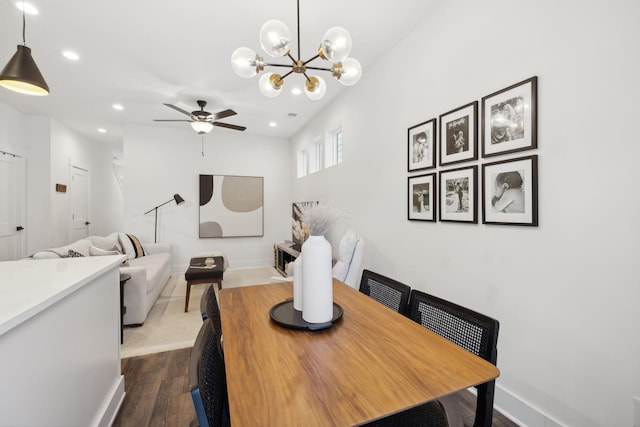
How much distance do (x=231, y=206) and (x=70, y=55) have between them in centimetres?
342

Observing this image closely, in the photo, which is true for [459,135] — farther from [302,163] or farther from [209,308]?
[302,163]

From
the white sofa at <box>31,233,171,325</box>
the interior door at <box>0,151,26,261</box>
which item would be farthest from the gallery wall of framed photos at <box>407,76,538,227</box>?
the interior door at <box>0,151,26,261</box>

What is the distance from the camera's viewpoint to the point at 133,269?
293 cm

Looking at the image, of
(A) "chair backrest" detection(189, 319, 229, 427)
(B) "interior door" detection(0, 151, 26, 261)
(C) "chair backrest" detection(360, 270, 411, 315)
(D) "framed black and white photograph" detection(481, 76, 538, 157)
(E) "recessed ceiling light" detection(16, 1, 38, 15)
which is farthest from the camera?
(B) "interior door" detection(0, 151, 26, 261)

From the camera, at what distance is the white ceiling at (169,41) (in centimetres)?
222

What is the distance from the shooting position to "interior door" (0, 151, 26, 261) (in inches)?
165

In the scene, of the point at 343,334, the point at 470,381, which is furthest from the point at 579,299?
the point at 343,334

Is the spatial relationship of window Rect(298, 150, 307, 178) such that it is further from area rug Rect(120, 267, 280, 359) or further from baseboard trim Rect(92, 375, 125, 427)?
baseboard trim Rect(92, 375, 125, 427)

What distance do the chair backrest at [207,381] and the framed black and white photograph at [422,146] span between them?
204cm

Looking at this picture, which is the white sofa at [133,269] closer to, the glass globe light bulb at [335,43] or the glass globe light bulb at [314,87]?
the glass globe light bulb at [314,87]

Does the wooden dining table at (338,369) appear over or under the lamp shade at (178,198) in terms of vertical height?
under

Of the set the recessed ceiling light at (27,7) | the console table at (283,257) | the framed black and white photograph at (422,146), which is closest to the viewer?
the recessed ceiling light at (27,7)

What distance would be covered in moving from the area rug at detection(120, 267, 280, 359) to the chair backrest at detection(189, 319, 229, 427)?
6.74ft

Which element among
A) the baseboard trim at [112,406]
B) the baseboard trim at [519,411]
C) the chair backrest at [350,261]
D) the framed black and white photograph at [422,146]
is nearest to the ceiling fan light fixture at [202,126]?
the chair backrest at [350,261]
